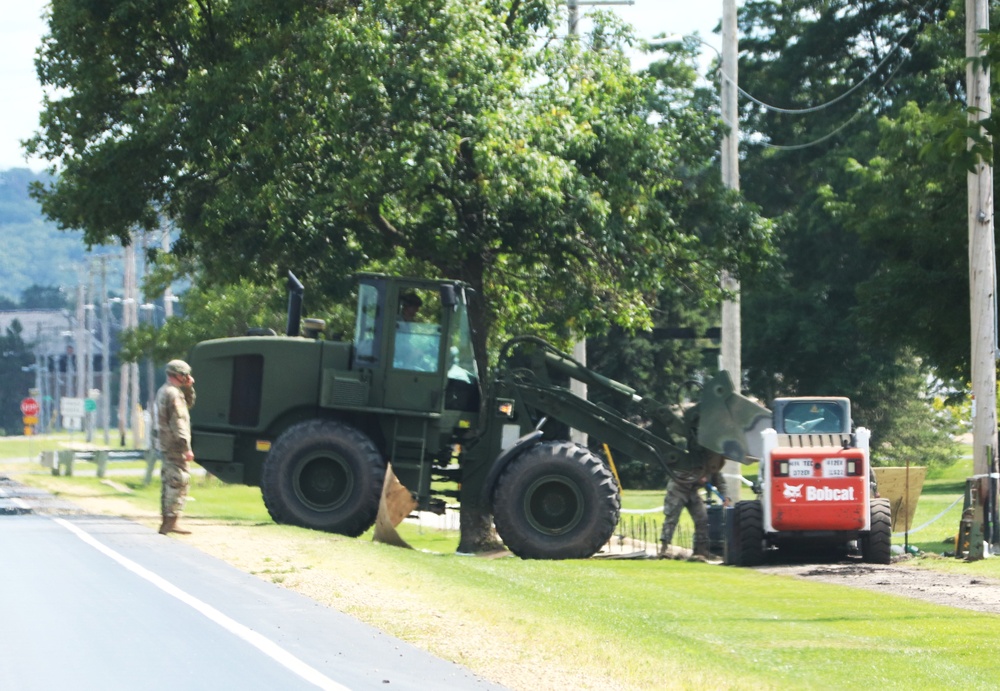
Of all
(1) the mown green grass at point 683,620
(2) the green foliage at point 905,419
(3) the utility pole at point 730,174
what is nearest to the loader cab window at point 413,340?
(1) the mown green grass at point 683,620

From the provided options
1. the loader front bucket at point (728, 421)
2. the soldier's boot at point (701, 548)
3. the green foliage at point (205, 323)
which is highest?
the green foliage at point (205, 323)

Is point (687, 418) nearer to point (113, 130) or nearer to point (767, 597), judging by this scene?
point (767, 597)

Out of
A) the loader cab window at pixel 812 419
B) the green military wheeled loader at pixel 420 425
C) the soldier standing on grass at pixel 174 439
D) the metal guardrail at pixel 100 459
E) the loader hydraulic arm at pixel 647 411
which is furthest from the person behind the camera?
the metal guardrail at pixel 100 459

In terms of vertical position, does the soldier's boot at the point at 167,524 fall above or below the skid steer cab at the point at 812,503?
below

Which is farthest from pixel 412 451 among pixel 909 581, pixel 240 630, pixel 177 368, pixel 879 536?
pixel 240 630

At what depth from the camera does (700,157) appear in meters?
27.6

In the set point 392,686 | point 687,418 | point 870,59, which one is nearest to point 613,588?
point 687,418

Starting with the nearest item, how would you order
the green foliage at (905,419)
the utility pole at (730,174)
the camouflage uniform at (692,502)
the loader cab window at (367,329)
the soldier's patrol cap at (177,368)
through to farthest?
the soldier's patrol cap at (177,368), the loader cab window at (367,329), the camouflage uniform at (692,502), the utility pole at (730,174), the green foliage at (905,419)

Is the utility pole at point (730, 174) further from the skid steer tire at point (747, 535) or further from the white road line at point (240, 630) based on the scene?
the white road line at point (240, 630)

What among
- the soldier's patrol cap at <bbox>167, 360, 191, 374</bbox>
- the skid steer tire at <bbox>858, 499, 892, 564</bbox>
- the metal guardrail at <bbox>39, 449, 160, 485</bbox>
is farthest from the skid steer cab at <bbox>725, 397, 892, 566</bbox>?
the metal guardrail at <bbox>39, 449, 160, 485</bbox>

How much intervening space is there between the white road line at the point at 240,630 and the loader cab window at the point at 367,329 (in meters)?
5.60

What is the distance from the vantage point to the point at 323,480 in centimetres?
2133

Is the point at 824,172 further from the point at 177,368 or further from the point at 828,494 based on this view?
the point at 177,368

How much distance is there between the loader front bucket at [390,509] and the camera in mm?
20406
